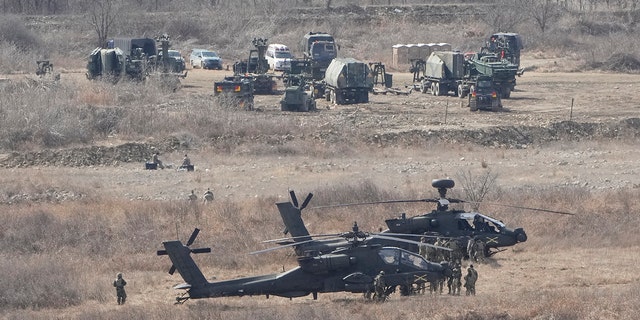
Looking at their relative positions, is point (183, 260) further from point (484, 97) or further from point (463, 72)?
point (463, 72)

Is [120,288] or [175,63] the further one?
[175,63]

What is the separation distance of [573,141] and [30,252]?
18684 millimetres

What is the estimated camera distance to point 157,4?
75.0m

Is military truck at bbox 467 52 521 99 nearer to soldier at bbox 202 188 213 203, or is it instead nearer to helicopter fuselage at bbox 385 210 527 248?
soldier at bbox 202 188 213 203

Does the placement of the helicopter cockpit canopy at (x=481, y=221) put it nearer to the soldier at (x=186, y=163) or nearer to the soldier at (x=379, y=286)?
the soldier at (x=379, y=286)

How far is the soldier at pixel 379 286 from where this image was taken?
17.1m

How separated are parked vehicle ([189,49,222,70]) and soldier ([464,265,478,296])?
132 ft

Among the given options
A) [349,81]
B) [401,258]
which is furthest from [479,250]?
[349,81]

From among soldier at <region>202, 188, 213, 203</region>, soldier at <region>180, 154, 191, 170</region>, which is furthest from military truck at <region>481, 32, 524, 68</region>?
soldier at <region>202, 188, 213, 203</region>

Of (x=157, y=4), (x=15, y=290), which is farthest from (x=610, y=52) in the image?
(x=15, y=290)

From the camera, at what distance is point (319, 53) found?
48.2 meters

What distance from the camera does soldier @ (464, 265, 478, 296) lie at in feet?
57.5

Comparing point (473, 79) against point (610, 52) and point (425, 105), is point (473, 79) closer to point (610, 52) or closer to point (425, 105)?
point (425, 105)

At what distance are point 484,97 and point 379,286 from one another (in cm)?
2311
